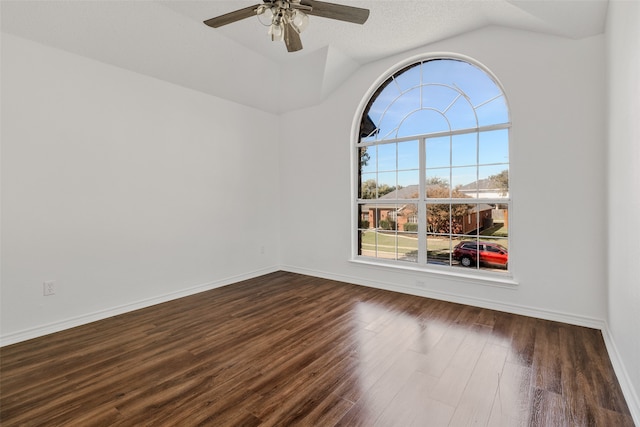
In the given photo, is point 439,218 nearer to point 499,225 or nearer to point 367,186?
point 499,225

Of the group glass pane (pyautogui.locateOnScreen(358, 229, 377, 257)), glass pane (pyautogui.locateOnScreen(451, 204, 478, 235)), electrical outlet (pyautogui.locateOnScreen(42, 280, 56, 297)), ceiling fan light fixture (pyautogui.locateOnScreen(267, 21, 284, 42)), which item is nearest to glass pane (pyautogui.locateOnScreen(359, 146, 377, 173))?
glass pane (pyautogui.locateOnScreen(358, 229, 377, 257))

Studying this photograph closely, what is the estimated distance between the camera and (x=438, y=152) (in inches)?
150

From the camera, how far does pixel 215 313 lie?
333 cm

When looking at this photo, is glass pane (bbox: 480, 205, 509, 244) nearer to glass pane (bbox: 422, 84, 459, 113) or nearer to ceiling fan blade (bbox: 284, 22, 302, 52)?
glass pane (bbox: 422, 84, 459, 113)

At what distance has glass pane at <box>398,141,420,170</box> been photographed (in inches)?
157

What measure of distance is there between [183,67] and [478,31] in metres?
3.38

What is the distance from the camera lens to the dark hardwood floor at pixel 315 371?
1.73 metres

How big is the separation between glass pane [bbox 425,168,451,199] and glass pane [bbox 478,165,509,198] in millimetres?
370

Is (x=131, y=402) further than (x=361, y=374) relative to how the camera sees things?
No

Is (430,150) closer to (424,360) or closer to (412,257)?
(412,257)

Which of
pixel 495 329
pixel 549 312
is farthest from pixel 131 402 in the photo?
pixel 549 312

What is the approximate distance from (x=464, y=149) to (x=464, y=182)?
396 mm

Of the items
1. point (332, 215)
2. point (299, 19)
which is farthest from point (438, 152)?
point (299, 19)

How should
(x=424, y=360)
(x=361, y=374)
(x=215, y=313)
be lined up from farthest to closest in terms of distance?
(x=215, y=313)
(x=424, y=360)
(x=361, y=374)
